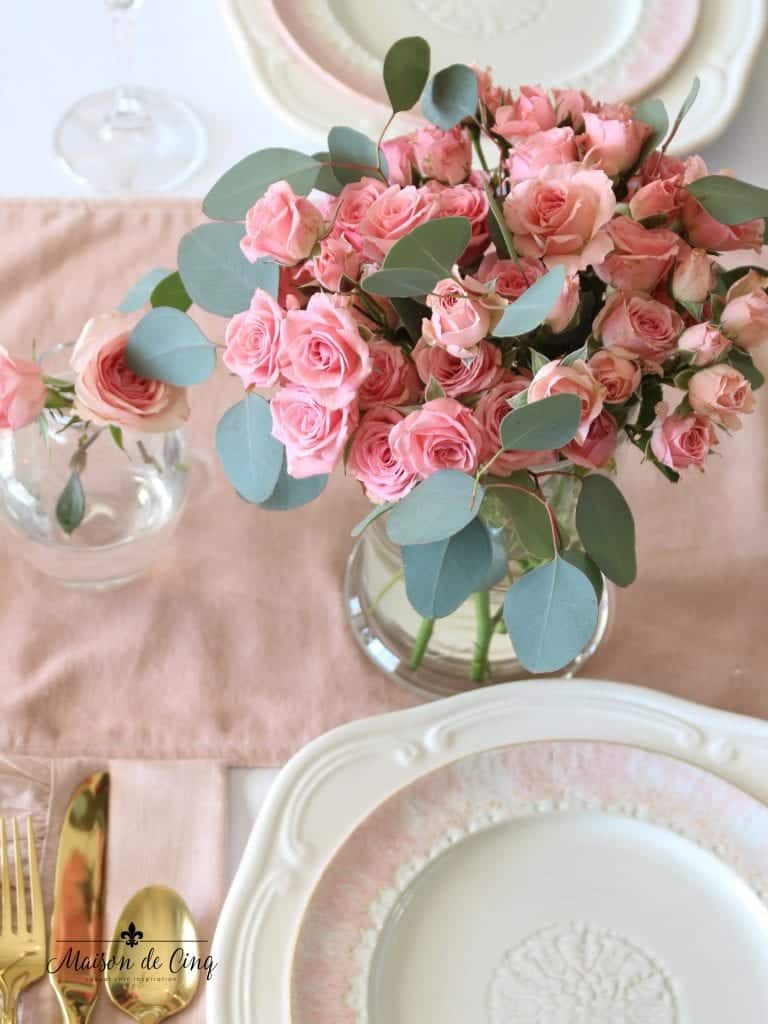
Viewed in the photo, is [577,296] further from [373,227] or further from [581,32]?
[581,32]

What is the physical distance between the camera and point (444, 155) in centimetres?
56

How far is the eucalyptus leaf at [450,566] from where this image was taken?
0.59 m

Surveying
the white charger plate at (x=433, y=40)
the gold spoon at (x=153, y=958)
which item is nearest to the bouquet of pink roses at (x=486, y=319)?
the gold spoon at (x=153, y=958)

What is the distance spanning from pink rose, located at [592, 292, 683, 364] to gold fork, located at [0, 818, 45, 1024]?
433mm

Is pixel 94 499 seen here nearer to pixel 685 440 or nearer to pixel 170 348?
pixel 170 348

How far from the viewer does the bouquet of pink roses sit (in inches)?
19.6

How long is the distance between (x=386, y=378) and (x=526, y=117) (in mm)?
150

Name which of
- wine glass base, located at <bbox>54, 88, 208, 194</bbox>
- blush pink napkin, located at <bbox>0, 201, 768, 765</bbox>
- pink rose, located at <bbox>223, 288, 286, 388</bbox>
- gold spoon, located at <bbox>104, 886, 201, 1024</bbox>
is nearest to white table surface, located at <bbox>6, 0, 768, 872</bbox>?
wine glass base, located at <bbox>54, 88, 208, 194</bbox>

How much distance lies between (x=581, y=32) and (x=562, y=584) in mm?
713

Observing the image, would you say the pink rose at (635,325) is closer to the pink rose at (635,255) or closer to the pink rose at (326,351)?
the pink rose at (635,255)

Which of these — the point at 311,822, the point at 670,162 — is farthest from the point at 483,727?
the point at 670,162

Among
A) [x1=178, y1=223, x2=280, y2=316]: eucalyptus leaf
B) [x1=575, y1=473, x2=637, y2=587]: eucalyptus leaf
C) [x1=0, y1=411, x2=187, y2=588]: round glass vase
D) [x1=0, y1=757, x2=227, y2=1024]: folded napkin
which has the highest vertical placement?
[x1=178, y1=223, x2=280, y2=316]: eucalyptus leaf

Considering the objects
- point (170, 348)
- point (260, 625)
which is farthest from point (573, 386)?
point (260, 625)

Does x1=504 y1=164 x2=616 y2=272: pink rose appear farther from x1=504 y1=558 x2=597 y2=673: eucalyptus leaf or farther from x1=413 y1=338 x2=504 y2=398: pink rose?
x1=504 y1=558 x2=597 y2=673: eucalyptus leaf
